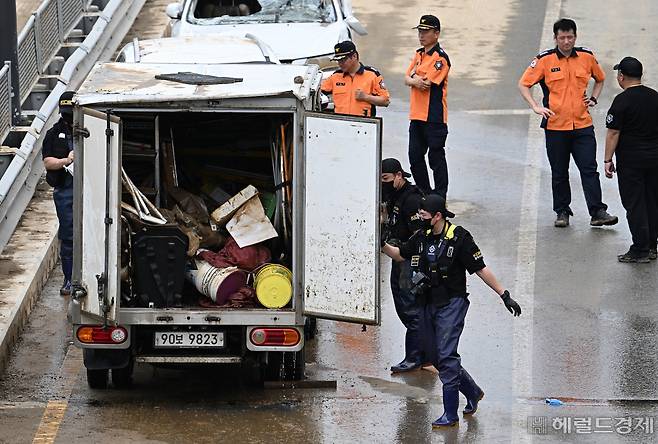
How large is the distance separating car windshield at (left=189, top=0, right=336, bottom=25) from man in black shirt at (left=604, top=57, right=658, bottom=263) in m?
5.20

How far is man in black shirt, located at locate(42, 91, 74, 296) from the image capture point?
1233cm

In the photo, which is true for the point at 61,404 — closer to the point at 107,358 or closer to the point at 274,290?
the point at 107,358

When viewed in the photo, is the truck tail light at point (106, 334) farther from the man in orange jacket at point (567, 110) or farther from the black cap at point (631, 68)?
the black cap at point (631, 68)

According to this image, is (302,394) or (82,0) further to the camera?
(82,0)

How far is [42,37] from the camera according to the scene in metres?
17.2

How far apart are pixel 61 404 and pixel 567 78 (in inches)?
248

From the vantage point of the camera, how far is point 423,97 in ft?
47.8

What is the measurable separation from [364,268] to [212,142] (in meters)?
2.41

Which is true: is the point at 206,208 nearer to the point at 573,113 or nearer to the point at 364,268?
the point at 364,268

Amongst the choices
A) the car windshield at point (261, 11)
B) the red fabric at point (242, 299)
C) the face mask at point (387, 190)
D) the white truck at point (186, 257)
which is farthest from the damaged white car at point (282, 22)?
the red fabric at point (242, 299)

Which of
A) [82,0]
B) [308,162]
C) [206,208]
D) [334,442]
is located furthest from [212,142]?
[82,0]

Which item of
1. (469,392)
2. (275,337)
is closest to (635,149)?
(469,392)

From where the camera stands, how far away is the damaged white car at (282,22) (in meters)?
16.7

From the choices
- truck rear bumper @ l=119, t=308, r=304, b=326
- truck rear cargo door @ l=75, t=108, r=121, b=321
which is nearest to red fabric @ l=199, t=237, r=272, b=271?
truck rear bumper @ l=119, t=308, r=304, b=326
